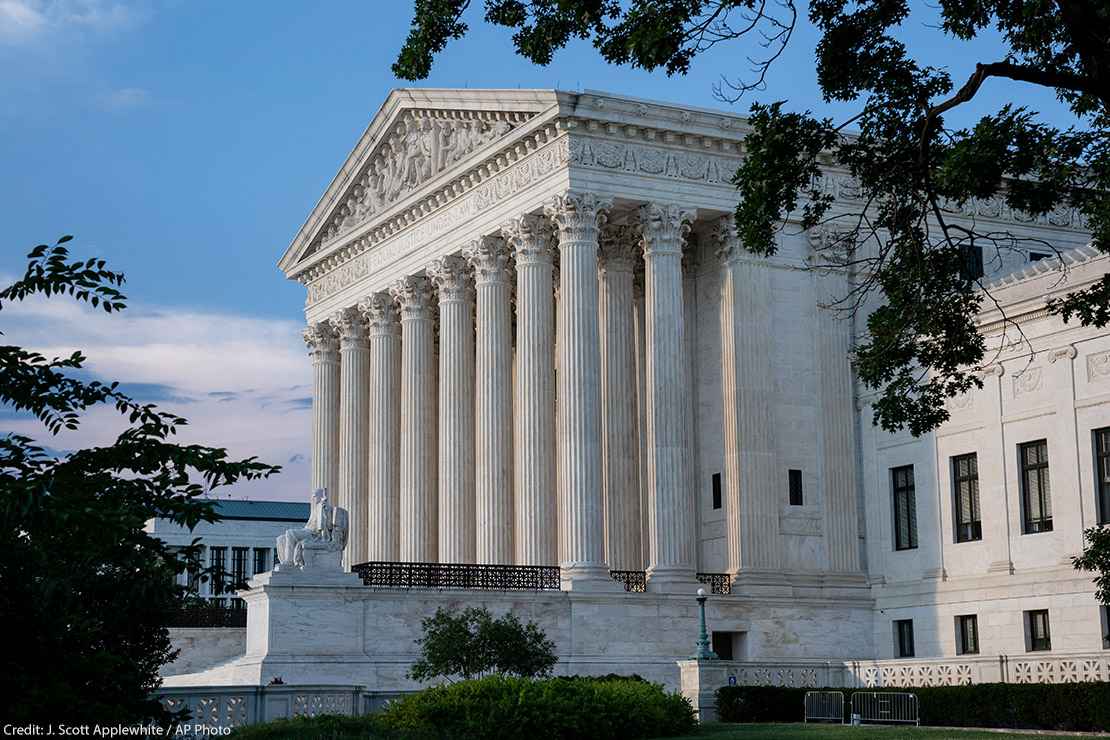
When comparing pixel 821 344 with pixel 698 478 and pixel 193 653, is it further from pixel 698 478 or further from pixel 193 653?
pixel 193 653

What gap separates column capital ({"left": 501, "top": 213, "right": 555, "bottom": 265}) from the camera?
51.9 metres

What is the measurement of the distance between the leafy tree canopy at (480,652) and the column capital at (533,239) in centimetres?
1574

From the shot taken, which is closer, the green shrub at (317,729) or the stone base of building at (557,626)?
the green shrub at (317,729)

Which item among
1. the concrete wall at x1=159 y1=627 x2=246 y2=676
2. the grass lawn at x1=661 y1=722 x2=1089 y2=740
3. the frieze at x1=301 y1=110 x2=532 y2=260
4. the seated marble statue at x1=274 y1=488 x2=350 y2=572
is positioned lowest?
the grass lawn at x1=661 y1=722 x2=1089 y2=740

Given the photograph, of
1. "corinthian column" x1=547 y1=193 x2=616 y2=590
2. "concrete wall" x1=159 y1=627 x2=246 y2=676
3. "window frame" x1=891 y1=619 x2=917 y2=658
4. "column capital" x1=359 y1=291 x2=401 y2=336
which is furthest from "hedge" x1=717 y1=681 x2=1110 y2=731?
"column capital" x1=359 y1=291 x2=401 y2=336

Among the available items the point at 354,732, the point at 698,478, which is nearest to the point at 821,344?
the point at 698,478

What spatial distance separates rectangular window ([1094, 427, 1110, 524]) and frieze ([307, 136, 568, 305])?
18.8m

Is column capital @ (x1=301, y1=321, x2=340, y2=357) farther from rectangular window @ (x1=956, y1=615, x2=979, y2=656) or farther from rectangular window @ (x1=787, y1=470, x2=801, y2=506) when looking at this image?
rectangular window @ (x1=956, y1=615, x2=979, y2=656)

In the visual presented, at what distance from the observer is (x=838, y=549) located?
170ft

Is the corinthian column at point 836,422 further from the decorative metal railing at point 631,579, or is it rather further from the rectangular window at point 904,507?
the decorative metal railing at point 631,579

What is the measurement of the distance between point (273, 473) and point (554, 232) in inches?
1591

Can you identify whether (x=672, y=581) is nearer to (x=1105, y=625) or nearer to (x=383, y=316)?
(x=1105, y=625)

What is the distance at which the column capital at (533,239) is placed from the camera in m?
51.9

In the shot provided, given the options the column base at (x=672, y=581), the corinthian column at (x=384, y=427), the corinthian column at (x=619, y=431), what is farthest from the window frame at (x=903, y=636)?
the corinthian column at (x=384, y=427)
